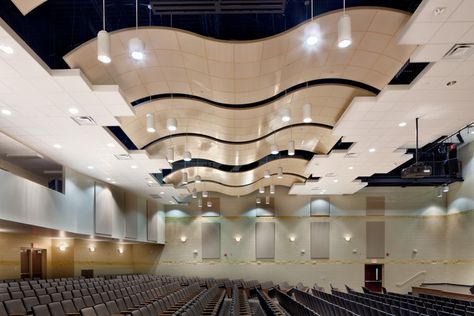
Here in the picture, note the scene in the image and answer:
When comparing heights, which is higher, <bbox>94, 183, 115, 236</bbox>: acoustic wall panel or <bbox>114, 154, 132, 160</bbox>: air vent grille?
<bbox>114, 154, 132, 160</bbox>: air vent grille

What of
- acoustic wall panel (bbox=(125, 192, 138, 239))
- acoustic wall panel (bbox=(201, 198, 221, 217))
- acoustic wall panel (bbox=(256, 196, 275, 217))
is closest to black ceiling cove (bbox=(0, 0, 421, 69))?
acoustic wall panel (bbox=(125, 192, 138, 239))

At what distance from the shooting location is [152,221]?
2300 centimetres

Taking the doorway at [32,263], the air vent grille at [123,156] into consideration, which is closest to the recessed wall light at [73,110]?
the air vent grille at [123,156]

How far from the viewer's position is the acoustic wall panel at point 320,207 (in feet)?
80.9

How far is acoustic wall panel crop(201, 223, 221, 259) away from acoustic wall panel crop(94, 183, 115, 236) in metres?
8.04

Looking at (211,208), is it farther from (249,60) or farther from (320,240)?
(249,60)

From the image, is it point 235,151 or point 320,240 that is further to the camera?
point 320,240

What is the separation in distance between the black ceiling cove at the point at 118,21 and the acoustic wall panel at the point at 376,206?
60.7 ft

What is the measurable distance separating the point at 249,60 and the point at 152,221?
16843 millimetres

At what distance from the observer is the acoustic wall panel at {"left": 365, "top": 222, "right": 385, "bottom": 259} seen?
24.1m

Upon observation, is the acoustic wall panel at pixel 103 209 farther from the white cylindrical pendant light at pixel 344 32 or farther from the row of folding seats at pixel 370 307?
the white cylindrical pendant light at pixel 344 32

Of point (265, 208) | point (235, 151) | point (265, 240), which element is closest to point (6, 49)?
point (235, 151)

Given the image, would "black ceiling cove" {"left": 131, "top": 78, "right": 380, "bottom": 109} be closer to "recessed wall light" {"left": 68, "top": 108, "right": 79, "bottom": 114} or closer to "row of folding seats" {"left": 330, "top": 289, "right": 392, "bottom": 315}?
"recessed wall light" {"left": 68, "top": 108, "right": 79, "bottom": 114}

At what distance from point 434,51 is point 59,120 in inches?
316
